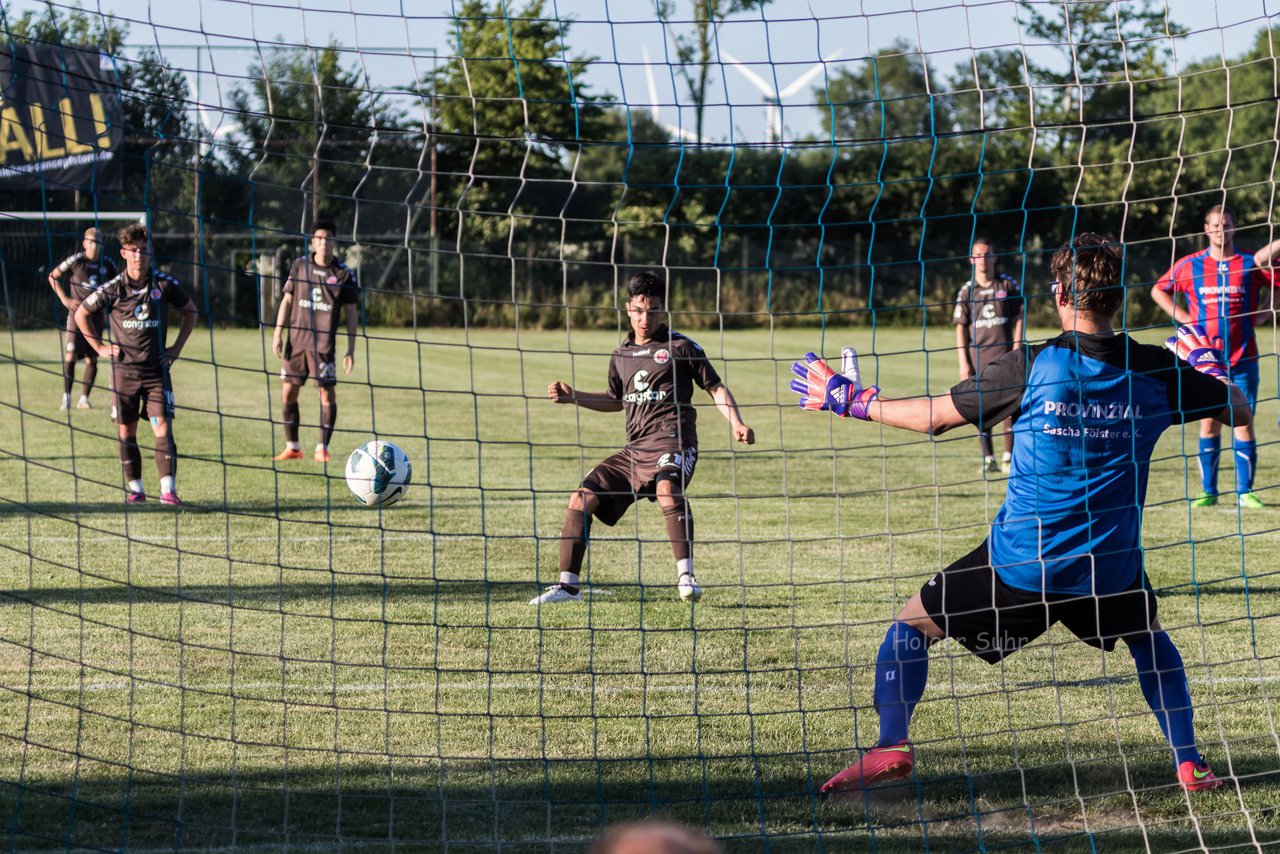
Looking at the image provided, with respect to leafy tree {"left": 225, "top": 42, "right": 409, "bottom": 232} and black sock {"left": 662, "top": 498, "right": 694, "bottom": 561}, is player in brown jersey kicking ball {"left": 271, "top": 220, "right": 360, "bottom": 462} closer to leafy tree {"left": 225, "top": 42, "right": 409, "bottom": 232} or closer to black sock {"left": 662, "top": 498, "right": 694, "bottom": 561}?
black sock {"left": 662, "top": 498, "right": 694, "bottom": 561}

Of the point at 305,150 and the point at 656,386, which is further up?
the point at 305,150

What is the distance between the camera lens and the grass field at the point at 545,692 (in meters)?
4.10

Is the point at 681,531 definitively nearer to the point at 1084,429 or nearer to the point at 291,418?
the point at 1084,429

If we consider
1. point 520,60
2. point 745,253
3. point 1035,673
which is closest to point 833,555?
point 1035,673

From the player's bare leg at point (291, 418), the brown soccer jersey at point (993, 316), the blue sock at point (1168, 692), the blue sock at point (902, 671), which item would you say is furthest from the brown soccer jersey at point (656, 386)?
the player's bare leg at point (291, 418)

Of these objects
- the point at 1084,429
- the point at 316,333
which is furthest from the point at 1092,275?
the point at 316,333

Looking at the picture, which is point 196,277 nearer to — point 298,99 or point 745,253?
point 298,99

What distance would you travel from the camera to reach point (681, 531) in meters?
6.85

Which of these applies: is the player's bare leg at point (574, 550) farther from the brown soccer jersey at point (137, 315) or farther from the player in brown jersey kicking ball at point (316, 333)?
the player in brown jersey kicking ball at point (316, 333)

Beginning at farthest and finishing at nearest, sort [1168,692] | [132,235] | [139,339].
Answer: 1. [139,339]
2. [132,235]
3. [1168,692]

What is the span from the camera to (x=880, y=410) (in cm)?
417

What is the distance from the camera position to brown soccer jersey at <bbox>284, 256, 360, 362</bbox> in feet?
35.4

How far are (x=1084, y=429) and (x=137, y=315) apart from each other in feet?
22.5

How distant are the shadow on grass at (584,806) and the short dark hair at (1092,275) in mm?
1443
